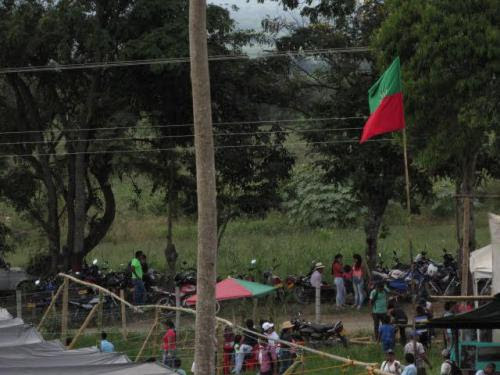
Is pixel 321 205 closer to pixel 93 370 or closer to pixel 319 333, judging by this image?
pixel 319 333

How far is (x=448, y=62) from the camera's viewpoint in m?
20.0

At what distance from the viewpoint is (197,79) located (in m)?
11.8

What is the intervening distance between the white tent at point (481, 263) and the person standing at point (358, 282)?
557 centimetres

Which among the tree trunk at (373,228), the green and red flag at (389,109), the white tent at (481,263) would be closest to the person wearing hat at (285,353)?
the white tent at (481,263)

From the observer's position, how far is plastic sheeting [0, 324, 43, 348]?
20.5 meters

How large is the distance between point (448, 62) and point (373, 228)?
8627mm

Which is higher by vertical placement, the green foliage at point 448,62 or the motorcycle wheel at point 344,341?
the green foliage at point 448,62

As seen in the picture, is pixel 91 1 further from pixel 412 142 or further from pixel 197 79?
pixel 197 79

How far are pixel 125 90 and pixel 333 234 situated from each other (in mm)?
17005

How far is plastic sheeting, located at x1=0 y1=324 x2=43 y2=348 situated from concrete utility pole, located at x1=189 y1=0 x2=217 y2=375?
30.2 feet

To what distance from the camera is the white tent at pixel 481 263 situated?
803 inches

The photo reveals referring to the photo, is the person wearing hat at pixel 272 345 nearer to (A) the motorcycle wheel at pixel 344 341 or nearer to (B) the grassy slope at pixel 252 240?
(A) the motorcycle wheel at pixel 344 341

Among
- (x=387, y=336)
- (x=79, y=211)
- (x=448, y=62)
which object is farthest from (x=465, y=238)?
(x=79, y=211)

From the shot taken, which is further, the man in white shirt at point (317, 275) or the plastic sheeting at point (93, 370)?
the man in white shirt at point (317, 275)
